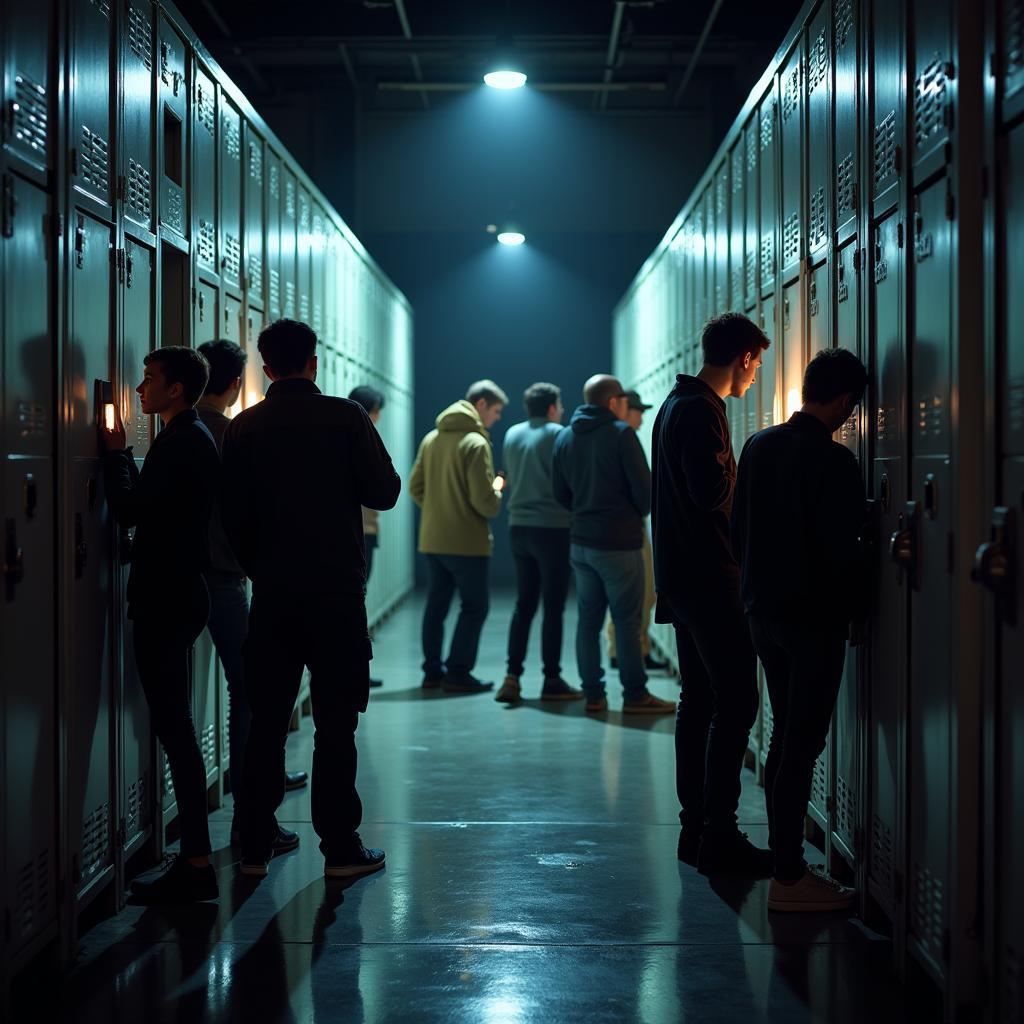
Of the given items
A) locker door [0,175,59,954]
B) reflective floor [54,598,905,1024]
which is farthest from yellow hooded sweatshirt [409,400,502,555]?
locker door [0,175,59,954]

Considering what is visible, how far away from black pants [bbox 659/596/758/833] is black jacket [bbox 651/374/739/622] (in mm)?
59

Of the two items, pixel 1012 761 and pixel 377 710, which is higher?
pixel 1012 761

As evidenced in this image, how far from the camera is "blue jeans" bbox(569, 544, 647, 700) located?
6.25 m

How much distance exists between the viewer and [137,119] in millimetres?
3750

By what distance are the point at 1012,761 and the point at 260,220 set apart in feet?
13.3

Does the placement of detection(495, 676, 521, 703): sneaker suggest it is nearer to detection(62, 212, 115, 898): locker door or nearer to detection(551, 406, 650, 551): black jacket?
detection(551, 406, 650, 551): black jacket

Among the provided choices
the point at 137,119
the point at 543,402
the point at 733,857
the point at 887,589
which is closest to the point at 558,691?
the point at 543,402

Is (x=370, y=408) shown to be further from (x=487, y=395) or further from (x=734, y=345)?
(x=734, y=345)

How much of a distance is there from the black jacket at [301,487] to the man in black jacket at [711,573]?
2.74ft

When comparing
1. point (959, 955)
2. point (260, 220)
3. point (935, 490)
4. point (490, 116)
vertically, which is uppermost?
point (490, 116)

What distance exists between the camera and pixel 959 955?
2.60m

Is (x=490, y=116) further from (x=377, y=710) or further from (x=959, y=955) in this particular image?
(x=959, y=955)

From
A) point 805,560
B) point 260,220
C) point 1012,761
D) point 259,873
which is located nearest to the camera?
point 1012,761

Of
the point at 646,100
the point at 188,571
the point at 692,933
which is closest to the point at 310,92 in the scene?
the point at 646,100
